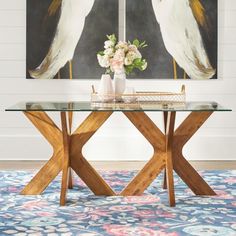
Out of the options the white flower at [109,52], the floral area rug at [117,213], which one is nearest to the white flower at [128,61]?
the white flower at [109,52]

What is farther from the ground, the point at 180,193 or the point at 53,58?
the point at 53,58

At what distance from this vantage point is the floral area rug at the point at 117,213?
336 cm

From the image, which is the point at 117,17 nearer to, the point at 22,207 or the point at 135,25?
the point at 135,25

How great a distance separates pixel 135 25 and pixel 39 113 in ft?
6.62

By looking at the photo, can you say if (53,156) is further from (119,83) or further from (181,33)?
(181,33)

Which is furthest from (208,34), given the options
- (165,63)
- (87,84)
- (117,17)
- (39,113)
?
(39,113)

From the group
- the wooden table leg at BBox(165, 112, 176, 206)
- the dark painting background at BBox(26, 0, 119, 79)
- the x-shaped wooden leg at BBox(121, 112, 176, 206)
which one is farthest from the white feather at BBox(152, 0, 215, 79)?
the wooden table leg at BBox(165, 112, 176, 206)

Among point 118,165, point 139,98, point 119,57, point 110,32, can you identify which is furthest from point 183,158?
point 110,32

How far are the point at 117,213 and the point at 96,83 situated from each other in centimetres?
241

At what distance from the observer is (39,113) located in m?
4.22

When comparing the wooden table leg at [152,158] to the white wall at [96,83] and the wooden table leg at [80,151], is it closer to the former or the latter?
the wooden table leg at [80,151]

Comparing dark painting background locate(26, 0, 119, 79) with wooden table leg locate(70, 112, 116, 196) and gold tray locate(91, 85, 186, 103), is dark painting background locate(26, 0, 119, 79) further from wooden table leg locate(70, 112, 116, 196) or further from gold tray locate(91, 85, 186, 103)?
wooden table leg locate(70, 112, 116, 196)

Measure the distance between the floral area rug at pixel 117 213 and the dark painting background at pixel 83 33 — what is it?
161 centimetres

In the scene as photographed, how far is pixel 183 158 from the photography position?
4.28 meters
